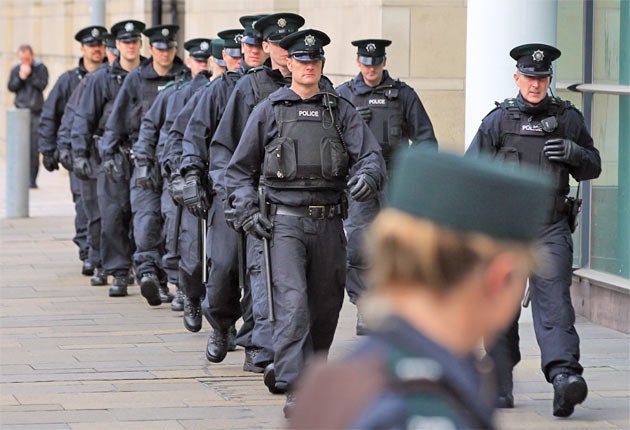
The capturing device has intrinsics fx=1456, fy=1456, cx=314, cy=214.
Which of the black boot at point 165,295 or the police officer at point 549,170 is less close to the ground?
the police officer at point 549,170

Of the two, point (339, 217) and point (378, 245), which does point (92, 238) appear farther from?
point (378, 245)

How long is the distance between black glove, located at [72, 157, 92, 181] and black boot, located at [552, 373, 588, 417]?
624 centimetres

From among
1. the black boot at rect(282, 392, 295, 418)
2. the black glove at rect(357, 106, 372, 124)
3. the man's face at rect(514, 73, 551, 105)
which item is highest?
the man's face at rect(514, 73, 551, 105)

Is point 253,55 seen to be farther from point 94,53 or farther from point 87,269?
point 94,53

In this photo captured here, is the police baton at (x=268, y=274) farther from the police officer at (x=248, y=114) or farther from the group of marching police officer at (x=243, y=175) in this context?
the police officer at (x=248, y=114)

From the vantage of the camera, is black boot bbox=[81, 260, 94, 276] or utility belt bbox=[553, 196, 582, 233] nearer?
utility belt bbox=[553, 196, 582, 233]


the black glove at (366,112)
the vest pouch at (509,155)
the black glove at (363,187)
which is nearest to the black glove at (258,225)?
the black glove at (363,187)

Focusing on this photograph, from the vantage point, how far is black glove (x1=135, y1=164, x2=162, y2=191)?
11.1 meters

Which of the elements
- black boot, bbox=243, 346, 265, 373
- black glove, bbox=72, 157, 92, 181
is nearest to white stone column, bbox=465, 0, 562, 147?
black boot, bbox=243, 346, 265, 373

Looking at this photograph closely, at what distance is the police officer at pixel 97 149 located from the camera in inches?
476

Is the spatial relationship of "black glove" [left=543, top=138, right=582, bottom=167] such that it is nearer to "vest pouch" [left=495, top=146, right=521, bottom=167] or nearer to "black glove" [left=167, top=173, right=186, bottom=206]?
"vest pouch" [left=495, top=146, right=521, bottom=167]

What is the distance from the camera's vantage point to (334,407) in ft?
6.23

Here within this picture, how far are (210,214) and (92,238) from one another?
419 cm

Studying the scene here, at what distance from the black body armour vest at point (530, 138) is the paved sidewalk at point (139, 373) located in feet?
3.94
